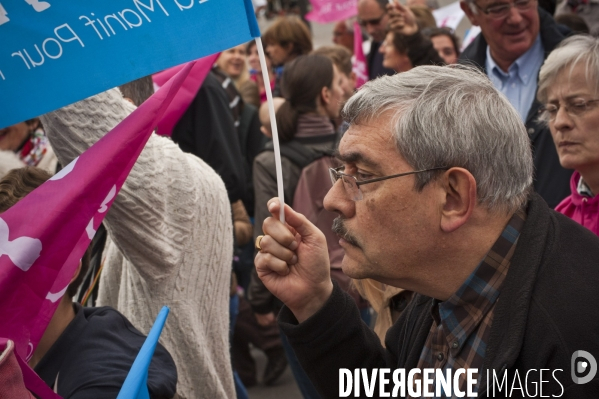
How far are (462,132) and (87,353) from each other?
1.15 m

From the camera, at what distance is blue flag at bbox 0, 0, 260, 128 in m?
2.09

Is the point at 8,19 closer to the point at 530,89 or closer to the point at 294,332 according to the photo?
the point at 294,332

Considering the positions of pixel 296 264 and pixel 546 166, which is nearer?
pixel 296 264

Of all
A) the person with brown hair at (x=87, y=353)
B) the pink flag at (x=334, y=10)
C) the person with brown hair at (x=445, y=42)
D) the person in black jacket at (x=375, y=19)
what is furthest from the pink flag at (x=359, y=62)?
the person with brown hair at (x=87, y=353)

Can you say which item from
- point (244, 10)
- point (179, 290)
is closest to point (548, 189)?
point (179, 290)

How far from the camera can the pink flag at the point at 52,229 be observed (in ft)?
6.64

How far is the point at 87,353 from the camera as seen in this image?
7.39ft

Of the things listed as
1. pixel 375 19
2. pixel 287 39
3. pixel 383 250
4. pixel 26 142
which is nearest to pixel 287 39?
pixel 287 39

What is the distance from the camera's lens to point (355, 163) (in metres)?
2.09

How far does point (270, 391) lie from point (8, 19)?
14.2 ft

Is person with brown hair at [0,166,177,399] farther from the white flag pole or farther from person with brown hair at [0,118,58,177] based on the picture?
person with brown hair at [0,118,58,177]

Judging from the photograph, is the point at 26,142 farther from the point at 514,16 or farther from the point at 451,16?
the point at 451,16

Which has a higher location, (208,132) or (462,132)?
(462,132)

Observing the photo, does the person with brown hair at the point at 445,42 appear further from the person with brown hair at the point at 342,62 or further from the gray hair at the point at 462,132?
the gray hair at the point at 462,132
